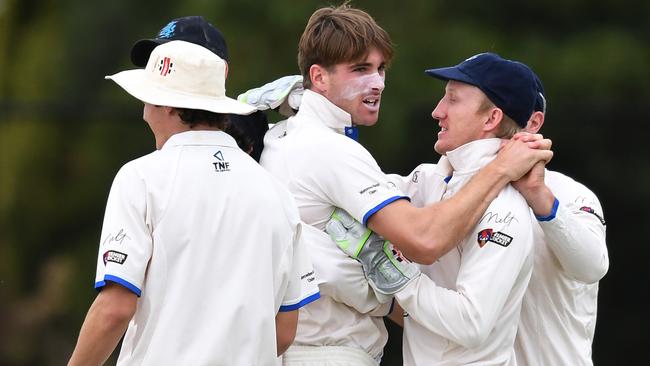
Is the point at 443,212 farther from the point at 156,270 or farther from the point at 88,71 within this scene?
the point at 88,71

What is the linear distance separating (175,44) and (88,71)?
8.72m

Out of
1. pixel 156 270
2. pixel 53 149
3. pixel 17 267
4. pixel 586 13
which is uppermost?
pixel 156 270

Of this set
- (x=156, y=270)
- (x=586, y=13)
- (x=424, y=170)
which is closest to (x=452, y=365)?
(x=424, y=170)

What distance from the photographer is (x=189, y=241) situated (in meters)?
3.97

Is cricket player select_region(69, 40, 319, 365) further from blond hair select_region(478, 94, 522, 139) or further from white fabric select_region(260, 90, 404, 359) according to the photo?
blond hair select_region(478, 94, 522, 139)

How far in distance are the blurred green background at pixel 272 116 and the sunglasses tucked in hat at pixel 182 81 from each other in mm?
6542

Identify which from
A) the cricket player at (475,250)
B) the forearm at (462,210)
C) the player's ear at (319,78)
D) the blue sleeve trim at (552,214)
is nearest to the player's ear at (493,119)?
the cricket player at (475,250)

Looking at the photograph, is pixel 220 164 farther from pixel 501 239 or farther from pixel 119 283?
pixel 501 239

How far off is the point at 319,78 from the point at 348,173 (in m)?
0.47

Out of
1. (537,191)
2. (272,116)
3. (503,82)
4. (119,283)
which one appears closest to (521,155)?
(537,191)

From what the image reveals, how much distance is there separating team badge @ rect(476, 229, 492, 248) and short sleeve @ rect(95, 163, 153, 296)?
1.12 metres

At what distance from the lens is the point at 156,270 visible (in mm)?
3969

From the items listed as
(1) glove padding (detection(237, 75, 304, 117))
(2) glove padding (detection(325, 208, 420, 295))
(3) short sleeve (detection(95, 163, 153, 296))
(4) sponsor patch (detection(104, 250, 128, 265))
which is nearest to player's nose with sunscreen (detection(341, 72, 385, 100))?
(1) glove padding (detection(237, 75, 304, 117))

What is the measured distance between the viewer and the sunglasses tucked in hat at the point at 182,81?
4086 millimetres
